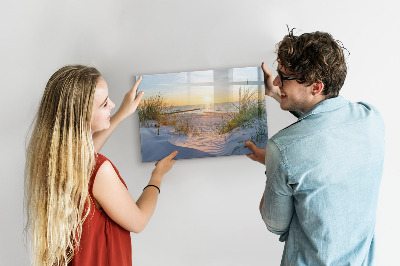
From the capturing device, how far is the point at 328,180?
3.89 feet

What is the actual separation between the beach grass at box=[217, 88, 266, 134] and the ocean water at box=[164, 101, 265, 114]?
2 centimetres

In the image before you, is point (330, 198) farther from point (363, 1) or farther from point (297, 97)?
point (363, 1)

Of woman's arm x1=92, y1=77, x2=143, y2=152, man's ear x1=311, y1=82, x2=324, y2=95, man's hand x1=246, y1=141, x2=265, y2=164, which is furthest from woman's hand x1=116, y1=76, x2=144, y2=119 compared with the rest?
man's ear x1=311, y1=82, x2=324, y2=95

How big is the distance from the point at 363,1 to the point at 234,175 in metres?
0.98

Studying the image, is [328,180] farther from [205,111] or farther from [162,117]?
[162,117]

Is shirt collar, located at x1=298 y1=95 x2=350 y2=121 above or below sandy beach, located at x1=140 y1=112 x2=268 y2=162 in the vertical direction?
above

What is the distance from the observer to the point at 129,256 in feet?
4.73

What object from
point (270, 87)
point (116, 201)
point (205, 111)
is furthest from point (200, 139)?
point (116, 201)

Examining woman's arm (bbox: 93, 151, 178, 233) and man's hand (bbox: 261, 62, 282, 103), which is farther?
man's hand (bbox: 261, 62, 282, 103)

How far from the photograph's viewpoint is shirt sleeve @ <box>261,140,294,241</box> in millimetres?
1205

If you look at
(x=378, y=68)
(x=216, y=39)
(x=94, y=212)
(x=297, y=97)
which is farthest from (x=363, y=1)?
(x=94, y=212)

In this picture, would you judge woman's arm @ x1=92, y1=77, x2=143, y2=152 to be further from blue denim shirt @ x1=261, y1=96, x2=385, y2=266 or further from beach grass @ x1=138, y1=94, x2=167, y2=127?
blue denim shirt @ x1=261, y1=96, x2=385, y2=266

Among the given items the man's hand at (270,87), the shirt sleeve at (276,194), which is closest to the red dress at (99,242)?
the shirt sleeve at (276,194)

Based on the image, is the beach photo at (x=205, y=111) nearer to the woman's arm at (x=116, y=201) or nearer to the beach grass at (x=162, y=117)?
the beach grass at (x=162, y=117)
